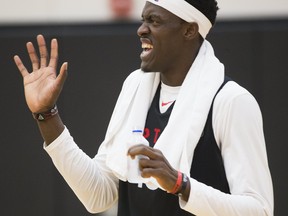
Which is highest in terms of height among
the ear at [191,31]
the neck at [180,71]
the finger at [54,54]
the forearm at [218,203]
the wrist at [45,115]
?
the ear at [191,31]

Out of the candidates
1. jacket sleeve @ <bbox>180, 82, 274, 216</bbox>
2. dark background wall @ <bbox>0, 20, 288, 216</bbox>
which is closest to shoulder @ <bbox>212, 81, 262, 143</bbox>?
jacket sleeve @ <bbox>180, 82, 274, 216</bbox>

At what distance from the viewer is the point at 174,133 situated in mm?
3270

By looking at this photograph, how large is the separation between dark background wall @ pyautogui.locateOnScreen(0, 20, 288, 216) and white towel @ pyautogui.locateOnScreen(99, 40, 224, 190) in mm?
2131

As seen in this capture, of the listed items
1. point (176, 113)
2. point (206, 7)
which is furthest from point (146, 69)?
point (206, 7)

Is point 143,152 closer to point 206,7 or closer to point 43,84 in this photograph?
point 43,84

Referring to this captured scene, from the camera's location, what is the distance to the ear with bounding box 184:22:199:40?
3.48 metres

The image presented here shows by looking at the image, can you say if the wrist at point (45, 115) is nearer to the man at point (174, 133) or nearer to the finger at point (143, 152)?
the man at point (174, 133)

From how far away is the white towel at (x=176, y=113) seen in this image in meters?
3.22

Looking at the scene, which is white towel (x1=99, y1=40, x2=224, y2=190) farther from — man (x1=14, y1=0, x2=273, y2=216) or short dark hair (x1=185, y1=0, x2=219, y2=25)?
short dark hair (x1=185, y1=0, x2=219, y2=25)

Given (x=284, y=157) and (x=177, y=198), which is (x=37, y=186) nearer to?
(x=284, y=157)

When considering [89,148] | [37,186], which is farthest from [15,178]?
[89,148]

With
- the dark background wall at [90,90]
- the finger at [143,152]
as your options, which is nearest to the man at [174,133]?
the finger at [143,152]

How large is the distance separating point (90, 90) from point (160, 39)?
2469 mm

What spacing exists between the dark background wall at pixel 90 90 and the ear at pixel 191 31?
2.15 metres
